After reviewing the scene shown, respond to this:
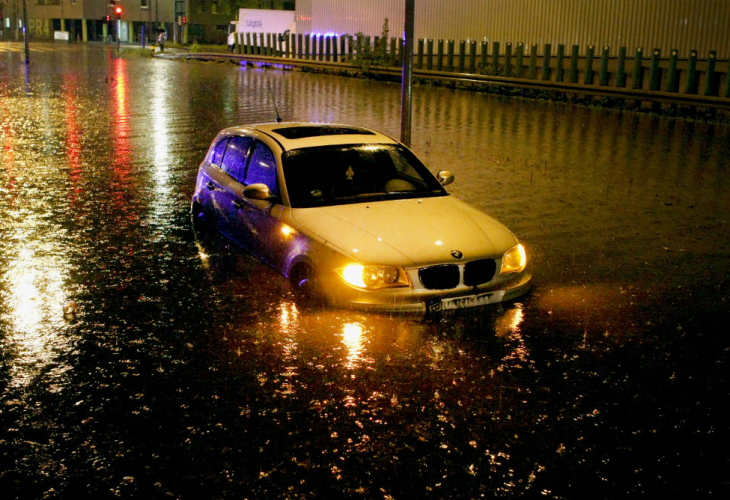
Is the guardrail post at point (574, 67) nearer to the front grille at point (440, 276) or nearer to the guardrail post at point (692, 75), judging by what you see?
the guardrail post at point (692, 75)

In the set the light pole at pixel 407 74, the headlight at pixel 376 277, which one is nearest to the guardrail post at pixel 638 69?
the light pole at pixel 407 74

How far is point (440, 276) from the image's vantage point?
21.6 ft

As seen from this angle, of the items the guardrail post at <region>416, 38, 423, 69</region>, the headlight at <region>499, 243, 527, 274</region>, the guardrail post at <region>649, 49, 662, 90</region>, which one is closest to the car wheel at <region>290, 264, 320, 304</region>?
the headlight at <region>499, 243, 527, 274</region>

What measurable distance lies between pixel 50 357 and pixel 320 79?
3236cm

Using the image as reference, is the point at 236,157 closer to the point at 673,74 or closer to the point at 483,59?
the point at 673,74

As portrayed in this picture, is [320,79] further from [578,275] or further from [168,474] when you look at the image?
[168,474]

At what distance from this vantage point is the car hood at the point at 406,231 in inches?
259

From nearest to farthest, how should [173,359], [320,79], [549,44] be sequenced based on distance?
[173,359], [549,44], [320,79]

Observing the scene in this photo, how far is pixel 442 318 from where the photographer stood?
6758 millimetres

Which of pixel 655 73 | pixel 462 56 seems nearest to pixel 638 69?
pixel 655 73

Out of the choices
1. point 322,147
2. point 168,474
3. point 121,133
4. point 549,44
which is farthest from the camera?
point 549,44

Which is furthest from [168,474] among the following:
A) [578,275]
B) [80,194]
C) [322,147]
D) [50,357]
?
[80,194]

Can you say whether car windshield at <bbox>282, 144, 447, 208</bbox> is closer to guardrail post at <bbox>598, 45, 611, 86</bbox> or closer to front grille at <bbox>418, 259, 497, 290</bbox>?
front grille at <bbox>418, 259, 497, 290</bbox>

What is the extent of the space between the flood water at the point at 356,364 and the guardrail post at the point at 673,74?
39.6 feet
